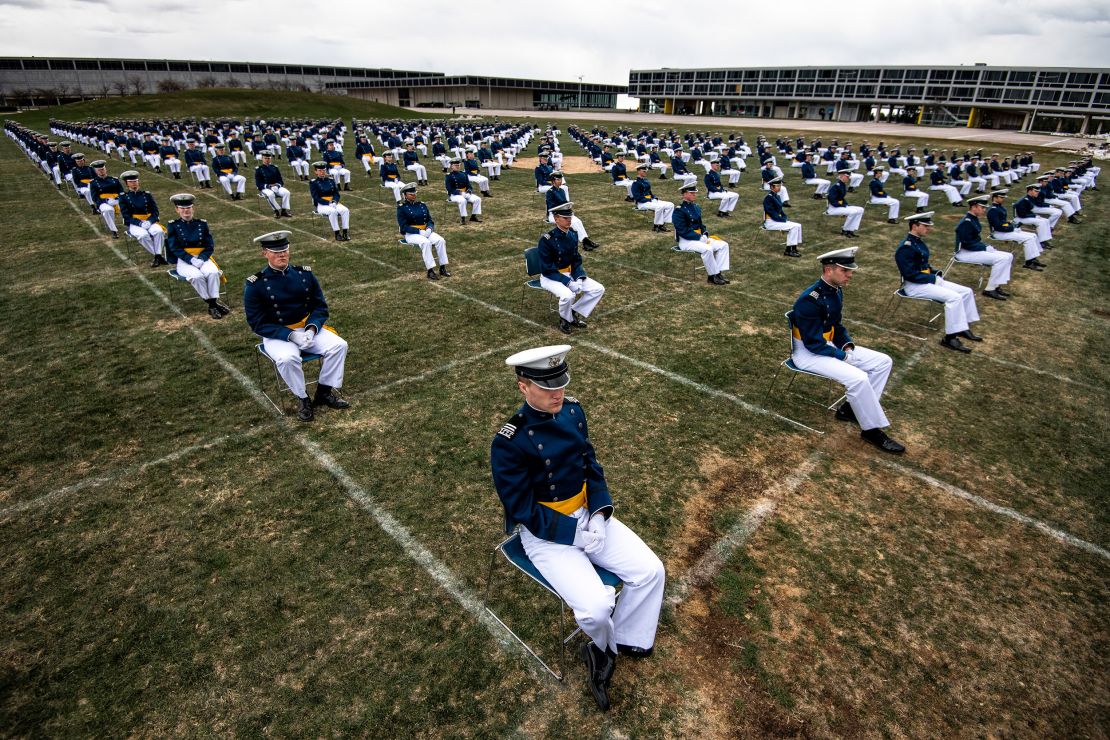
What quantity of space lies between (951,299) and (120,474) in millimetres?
10853

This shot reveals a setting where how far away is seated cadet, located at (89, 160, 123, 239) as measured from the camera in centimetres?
1377

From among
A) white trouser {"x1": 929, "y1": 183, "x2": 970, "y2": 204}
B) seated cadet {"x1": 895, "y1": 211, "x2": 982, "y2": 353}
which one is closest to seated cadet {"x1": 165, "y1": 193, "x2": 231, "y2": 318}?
seated cadet {"x1": 895, "y1": 211, "x2": 982, "y2": 353}

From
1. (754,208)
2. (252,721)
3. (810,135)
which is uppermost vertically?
(810,135)

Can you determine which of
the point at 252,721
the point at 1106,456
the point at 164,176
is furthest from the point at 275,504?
the point at 164,176

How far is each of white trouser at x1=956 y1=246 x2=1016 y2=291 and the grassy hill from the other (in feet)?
248

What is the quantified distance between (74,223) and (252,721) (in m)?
18.6

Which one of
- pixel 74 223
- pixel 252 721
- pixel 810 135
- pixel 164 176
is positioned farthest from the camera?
pixel 810 135

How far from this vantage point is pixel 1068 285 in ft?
39.8

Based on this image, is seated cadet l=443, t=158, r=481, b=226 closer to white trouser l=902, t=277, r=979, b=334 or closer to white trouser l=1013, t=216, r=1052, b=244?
white trouser l=902, t=277, r=979, b=334

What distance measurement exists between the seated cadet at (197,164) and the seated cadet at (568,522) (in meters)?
25.3

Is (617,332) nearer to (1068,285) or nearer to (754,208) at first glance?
(1068,285)

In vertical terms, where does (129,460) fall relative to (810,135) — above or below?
below

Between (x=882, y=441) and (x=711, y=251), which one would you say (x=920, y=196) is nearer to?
(x=711, y=251)

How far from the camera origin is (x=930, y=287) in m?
8.45
